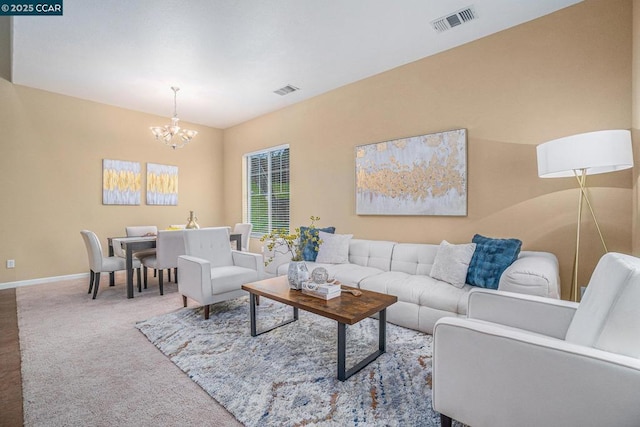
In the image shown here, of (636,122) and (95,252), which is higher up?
(636,122)

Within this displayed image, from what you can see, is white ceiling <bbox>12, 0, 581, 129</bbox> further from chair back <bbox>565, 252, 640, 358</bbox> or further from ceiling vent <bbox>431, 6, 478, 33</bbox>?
chair back <bbox>565, 252, 640, 358</bbox>

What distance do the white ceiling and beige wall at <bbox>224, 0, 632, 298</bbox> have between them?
0.77ft

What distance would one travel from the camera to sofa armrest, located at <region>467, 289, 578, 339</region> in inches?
66.1

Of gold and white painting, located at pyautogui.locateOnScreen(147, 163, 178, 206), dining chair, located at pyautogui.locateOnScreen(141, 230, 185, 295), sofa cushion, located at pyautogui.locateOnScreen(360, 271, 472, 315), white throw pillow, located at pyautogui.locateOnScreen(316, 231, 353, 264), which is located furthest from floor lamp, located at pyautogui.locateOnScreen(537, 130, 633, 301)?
gold and white painting, located at pyautogui.locateOnScreen(147, 163, 178, 206)

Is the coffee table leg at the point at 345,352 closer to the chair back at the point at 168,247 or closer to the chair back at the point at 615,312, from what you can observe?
the chair back at the point at 615,312

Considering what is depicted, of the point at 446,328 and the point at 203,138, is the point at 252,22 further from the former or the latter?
the point at 203,138

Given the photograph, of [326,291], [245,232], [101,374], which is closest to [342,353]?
[326,291]

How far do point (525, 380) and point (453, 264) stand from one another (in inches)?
65.9

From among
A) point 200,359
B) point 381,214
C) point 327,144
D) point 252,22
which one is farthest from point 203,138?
point 200,359

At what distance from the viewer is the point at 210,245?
12.1 feet

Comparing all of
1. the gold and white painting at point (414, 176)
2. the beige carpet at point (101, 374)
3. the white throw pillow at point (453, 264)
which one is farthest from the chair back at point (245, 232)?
the white throw pillow at point (453, 264)

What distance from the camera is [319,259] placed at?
12.6 feet

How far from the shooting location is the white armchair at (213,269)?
3.04 metres

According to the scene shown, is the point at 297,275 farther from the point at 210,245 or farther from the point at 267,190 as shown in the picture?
the point at 267,190
